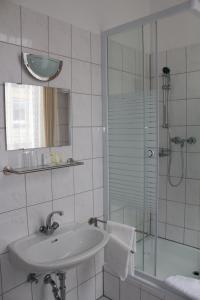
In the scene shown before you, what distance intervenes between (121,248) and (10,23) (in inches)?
66.7

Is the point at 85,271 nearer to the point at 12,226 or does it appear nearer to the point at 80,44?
the point at 12,226

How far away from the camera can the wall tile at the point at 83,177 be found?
6.77ft

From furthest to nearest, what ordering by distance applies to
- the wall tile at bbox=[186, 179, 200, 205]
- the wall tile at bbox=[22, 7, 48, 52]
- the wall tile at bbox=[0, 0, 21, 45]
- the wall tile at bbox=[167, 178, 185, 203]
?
the wall tile at bbox=[167, 178, 185, 203] < the wall tile at bbox=[186, 179, 200, 205] < the wall tile at bbox=[22, 7, 48, 52] < the wall tile at bbox=[0, 0, 21, 45]

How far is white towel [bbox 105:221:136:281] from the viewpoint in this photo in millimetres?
2018

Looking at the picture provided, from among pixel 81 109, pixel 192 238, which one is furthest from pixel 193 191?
pixel 81 109

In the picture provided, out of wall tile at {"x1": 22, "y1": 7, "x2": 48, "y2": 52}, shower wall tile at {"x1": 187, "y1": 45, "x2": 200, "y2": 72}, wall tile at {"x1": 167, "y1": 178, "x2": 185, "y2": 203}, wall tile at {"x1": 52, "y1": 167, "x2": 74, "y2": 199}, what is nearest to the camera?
wall tile at {"x1": 22, "y1": 7, "x2": 48, "y2": 52}

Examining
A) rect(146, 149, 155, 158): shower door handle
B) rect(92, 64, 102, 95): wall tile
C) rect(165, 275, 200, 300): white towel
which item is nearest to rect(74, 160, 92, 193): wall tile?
rect(146, 149, 155, 158): shower door handle

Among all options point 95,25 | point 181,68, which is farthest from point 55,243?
point 181,68

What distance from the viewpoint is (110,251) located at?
7.03ft

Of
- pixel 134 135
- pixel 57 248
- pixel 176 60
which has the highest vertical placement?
pixel 176 60

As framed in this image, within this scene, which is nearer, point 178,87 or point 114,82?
point 114,82

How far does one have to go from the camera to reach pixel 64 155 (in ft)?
6.41

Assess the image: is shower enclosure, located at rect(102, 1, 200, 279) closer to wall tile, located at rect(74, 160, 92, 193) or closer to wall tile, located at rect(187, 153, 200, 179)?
wall tile, located at rect(187, 153, 200, 179)

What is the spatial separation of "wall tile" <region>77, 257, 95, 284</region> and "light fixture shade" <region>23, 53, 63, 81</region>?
1.44 meters
